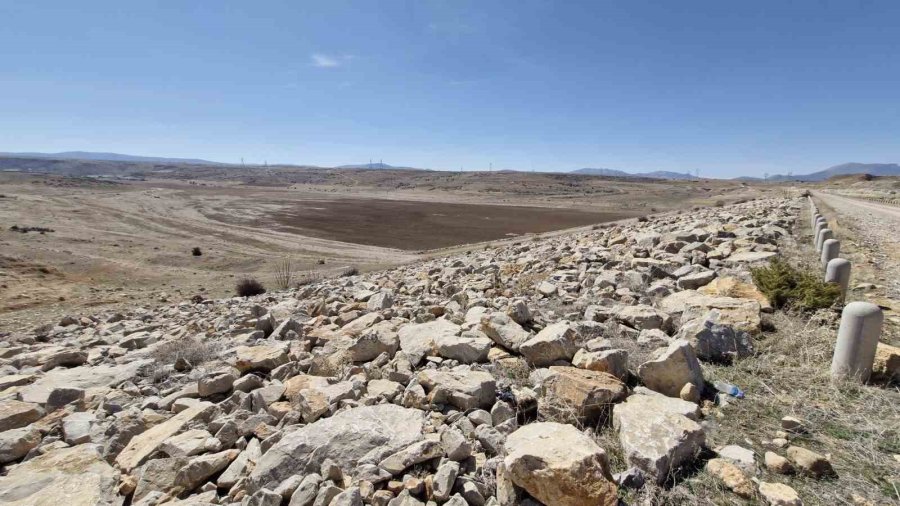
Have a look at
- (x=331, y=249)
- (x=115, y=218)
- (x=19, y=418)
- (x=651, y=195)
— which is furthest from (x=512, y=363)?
(x=651, y=195)

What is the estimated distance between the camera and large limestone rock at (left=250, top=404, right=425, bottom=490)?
11.5 ft

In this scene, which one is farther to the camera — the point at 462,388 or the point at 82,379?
the point at 82,379

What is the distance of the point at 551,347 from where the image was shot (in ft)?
15.5

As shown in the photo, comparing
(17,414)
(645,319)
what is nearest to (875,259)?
(645,319)

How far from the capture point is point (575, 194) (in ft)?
305

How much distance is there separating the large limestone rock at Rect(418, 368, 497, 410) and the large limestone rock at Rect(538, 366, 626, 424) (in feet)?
1.75

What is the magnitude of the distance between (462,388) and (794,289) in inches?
198

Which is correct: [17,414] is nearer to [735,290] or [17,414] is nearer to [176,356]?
[176,356]

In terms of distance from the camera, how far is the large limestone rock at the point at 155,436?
4.20 m

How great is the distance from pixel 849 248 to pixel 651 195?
273 feet

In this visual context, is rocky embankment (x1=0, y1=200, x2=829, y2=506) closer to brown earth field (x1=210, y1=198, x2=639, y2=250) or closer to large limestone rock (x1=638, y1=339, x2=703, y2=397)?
large limestone rock (x1=638, y1=339, x2=703, y2=397)

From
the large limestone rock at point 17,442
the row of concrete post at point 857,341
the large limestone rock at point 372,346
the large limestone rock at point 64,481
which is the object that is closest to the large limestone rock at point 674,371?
the row of concrete post at point 857,341

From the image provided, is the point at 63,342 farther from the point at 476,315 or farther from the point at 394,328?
the point at 476,315

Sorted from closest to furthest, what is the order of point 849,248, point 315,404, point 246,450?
point 246,450, point 315,404, point 849,248
